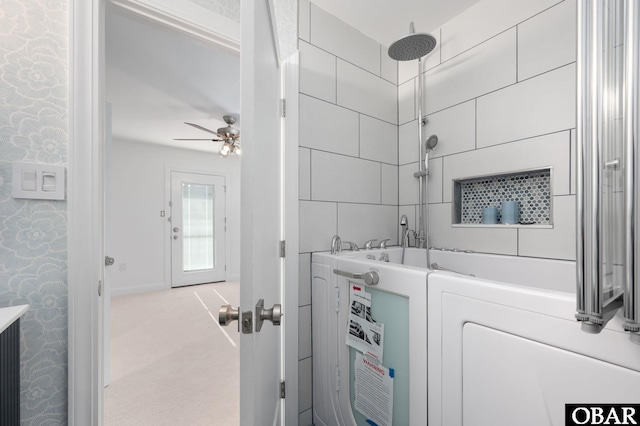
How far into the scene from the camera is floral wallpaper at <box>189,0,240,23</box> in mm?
1150

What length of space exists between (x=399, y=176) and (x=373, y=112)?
0.51m

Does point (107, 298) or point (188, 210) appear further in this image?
point (188, 210)

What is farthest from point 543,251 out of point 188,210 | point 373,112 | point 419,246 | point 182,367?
point 188,210

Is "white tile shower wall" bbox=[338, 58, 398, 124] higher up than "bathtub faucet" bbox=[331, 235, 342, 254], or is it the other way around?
"white tile shower wall" bbox=[338, 58, 398, 124]

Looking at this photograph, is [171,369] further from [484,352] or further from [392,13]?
[392,13]

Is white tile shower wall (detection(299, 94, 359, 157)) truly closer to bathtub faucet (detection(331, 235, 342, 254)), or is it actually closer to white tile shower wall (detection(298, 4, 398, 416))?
white tile shower wall (detection(298, 4, 398, 416))

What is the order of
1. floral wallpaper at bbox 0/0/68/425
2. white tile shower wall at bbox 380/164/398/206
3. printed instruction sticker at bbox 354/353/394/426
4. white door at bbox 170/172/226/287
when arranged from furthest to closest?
white door at bbox 170/172/226/287
white tile shower wall at bbox 380/164/398/206
printed instruction sticker at bbox 354/353/394/426
floral wallpaper at bbox 0/0/68/425

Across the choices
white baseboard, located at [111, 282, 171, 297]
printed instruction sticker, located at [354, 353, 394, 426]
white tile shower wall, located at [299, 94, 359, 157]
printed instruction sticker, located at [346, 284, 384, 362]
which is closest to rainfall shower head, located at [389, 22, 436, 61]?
white tile shower wall, located at [299, 94, 359, 157]

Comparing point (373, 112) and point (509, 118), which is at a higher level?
point (373, 112)

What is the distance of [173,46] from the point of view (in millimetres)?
1875

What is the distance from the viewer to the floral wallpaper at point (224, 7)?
3.77ft

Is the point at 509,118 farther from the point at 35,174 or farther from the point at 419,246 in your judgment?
the point at 35,174

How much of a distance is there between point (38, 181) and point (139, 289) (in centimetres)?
405

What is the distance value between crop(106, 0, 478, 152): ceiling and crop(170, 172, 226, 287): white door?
129 centimetres
